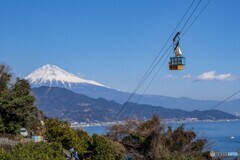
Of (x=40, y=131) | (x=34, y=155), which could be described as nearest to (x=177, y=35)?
(x=34, y=155)

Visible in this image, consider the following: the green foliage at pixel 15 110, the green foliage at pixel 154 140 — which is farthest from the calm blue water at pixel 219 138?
the green foliage at pixel 15 110

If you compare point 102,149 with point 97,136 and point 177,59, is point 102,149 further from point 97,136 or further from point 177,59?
point 177,59

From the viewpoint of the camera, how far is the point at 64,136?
34.9 meters

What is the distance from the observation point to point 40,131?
131 feet

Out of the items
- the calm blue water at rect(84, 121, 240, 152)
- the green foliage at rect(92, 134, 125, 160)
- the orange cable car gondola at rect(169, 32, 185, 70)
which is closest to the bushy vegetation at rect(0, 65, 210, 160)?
the green foliage at rect(92, 134, 125, 160)

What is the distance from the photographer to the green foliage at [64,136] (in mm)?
34875

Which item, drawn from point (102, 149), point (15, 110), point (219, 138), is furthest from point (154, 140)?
point (219, 138)

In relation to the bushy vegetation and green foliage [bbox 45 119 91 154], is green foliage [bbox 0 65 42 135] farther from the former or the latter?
green foliage [bbox 45 119 91 154]

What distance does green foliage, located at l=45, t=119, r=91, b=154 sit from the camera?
34875 millimetres

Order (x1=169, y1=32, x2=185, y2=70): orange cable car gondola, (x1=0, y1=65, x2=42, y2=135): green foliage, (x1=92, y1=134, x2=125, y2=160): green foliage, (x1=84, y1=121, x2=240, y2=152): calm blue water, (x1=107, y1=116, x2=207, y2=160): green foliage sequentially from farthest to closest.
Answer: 1. (x1=84, y1=121, x2=240, y2=152): calm blue water
2. (x1=107, y1=116, x2=207, y2=160): green foliage
3. (x1=92, y1=134, x2=125, y2=160): green foliage
4. (x1=0, y1=65, x2=42, y2=135): green foliage
5. (x1=169, y1=32, x2=185, y2=70): orange cable car gondola

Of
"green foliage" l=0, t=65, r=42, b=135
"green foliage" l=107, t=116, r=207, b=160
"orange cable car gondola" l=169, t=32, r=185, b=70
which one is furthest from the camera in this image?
"green foliage" l=107, t=116, r=207, b=160

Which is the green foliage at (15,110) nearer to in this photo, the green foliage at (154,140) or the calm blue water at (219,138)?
the green foliage at (154,140)

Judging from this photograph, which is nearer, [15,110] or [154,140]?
[15,110]

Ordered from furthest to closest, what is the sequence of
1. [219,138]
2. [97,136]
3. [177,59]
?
1. [219,138]
2. [97,136]
3. [177,59]
